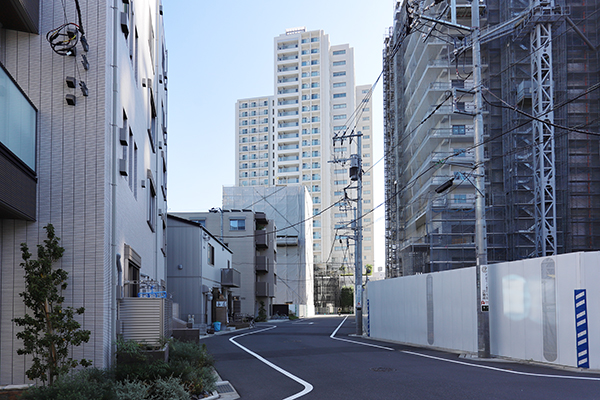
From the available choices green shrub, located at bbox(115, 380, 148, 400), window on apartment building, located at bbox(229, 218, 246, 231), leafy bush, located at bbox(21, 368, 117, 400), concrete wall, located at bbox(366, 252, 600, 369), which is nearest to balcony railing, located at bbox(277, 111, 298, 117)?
window on apartment building, located at bbox(229, 218, 246, 231)

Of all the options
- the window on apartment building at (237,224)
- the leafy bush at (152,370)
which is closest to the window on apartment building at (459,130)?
the window on apartment building at (237,224)

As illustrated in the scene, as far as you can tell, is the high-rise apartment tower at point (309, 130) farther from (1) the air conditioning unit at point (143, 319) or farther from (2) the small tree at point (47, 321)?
(2) the small tree at point (47, 321)

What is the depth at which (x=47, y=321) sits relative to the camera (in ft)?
29.2

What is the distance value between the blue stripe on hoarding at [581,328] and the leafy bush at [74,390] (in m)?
9.63

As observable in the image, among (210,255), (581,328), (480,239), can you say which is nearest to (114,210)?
(581,328)

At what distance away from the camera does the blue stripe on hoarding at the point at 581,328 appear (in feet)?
39.8

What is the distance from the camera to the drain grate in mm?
10619

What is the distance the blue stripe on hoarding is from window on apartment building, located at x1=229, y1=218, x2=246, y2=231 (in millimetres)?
46664

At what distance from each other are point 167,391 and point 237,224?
161ft

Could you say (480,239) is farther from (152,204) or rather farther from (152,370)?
(152,204)

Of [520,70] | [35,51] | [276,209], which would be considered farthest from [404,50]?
[35,51]

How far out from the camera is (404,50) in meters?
47.0

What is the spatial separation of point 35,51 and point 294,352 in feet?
40.0

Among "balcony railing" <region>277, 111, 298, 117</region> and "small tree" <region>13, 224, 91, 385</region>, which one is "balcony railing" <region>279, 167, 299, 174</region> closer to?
"balcony railing" <region>277, 111, 298, 117</region>
